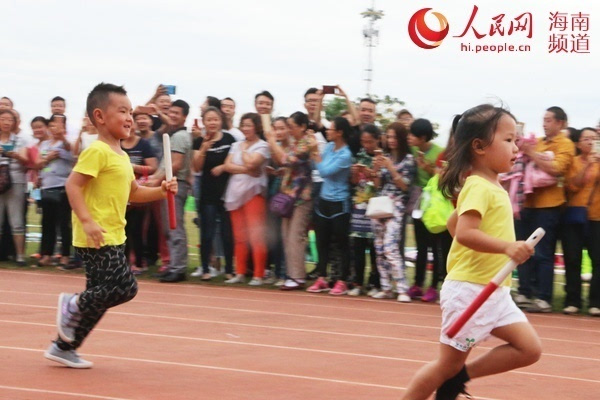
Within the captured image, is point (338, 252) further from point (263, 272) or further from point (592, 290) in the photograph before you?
point (592, 290)

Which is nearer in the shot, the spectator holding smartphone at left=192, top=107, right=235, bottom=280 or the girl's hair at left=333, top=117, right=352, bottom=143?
the girl's hair at left=333, top=117, right=352, bottom=143

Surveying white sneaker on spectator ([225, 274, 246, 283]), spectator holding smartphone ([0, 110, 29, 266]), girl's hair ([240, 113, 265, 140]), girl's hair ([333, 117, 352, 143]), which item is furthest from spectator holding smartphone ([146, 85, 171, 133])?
girl's hair ([333, 117, 352, 143])

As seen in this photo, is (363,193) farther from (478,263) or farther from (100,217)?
(478,263)

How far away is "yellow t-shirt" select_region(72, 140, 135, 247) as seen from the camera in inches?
269

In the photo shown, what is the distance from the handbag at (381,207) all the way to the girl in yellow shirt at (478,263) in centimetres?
597

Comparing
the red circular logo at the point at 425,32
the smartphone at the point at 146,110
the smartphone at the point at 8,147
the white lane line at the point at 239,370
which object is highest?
the red circular logo at the point at 425,32

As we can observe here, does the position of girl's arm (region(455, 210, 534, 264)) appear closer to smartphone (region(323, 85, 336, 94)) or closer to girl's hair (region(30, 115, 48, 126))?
smartphone (region(323, 85, 336, 94))

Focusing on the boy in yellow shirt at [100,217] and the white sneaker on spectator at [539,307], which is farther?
the white sneaker on spectator at [539,307]

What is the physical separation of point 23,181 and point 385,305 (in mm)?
5395

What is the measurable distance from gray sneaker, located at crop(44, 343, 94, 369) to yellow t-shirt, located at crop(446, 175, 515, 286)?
2.84 m

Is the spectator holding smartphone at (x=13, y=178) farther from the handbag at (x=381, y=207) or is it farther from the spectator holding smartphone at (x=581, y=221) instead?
the spectator holding smartphone at (x=581, y=221)

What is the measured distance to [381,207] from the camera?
37.9 feet

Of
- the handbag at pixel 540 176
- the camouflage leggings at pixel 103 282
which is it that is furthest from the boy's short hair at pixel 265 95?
the camouflage leggings at pixel 103 282

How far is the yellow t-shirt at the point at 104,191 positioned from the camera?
269 inches
